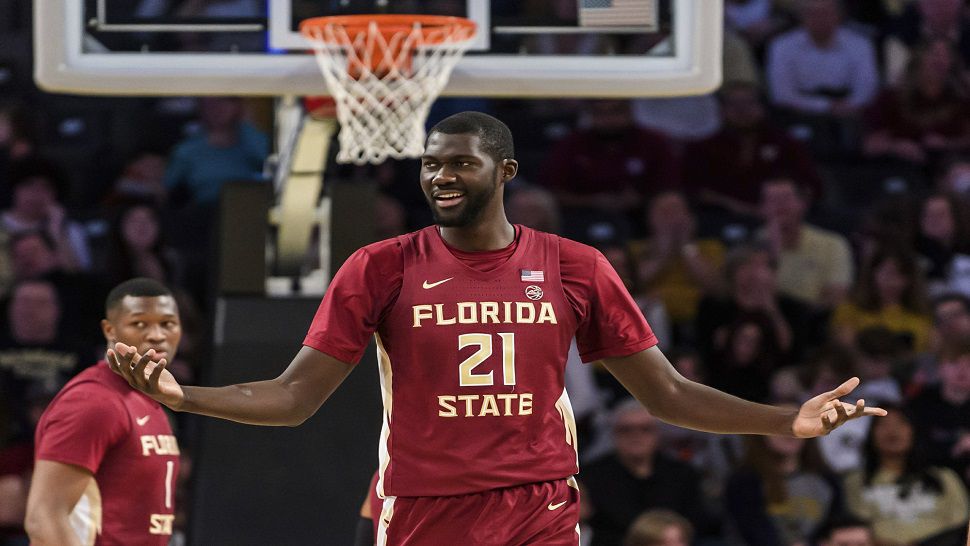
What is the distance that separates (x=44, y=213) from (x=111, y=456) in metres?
5.19

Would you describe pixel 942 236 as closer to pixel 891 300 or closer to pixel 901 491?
pixel 891 300

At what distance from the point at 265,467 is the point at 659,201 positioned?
3.93m

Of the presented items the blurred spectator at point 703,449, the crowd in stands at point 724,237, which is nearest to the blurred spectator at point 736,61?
the crowd in stands at point 724,237

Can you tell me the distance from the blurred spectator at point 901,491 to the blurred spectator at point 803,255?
1472mm

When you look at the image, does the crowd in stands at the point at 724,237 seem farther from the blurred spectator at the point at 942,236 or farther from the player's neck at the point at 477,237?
the player's neck at the point at 477,237

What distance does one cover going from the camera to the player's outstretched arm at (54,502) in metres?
5.28

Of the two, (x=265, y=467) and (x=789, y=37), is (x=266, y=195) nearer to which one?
(x=265, y=467)

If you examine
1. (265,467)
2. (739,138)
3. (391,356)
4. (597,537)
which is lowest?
(597,537)

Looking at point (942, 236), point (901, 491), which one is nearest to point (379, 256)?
point (901, 491)

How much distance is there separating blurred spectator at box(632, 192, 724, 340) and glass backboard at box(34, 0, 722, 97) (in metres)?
2.68

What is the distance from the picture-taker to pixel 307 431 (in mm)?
7398

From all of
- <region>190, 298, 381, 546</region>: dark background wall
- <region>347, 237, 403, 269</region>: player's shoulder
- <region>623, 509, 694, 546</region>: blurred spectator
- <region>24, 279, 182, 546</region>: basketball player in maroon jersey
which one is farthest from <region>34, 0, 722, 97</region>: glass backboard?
<region>347, 237, 403, 269</region>: player's shoulder

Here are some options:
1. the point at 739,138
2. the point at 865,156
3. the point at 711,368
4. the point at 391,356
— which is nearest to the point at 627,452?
the point at 711,368

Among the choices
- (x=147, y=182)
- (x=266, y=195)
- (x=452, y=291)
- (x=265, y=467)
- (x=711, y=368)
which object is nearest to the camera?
(x=452, y=291)
